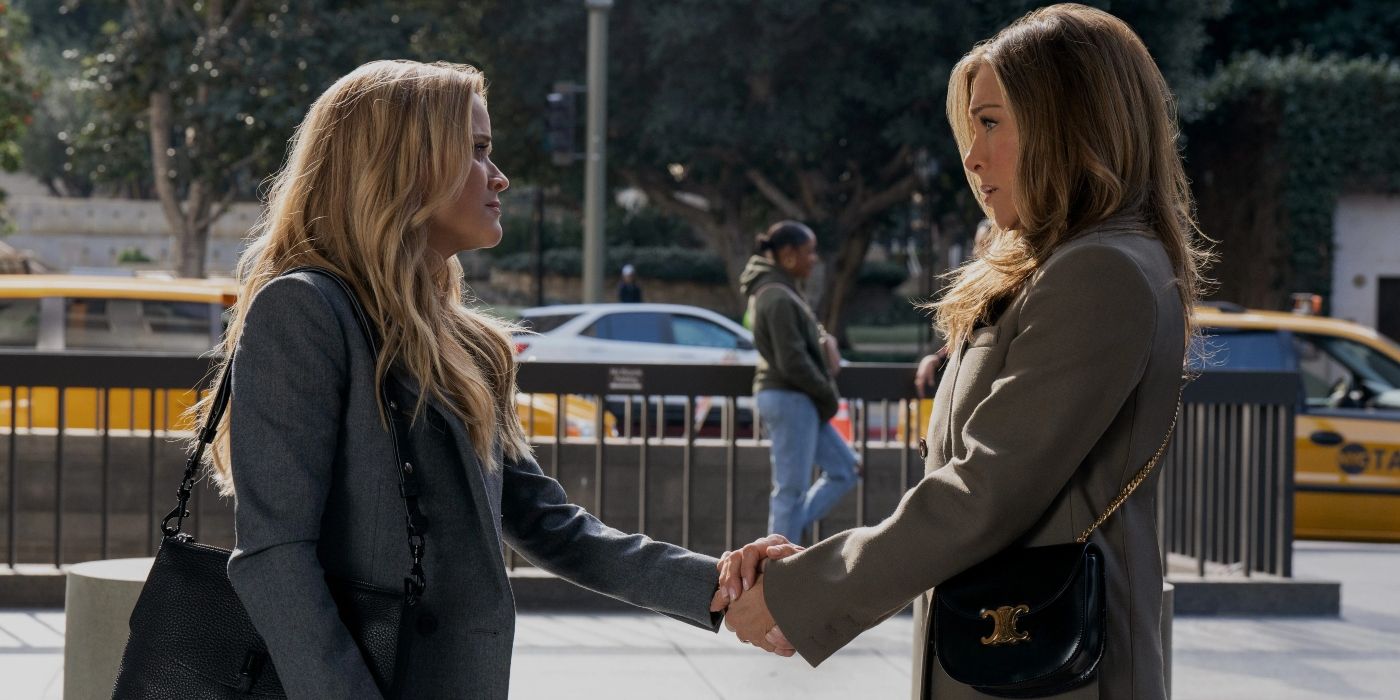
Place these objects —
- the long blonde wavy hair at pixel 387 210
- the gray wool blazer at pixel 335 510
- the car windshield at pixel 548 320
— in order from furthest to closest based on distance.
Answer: the car windshield at pixel 548 320, the long blonde wavy hair at pixel 387 210, the gray wool blazer at pixel 335 510

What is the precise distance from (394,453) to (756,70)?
24.8 m

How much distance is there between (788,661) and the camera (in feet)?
21.7

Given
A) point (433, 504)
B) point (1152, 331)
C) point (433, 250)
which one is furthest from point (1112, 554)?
point (433, 250)

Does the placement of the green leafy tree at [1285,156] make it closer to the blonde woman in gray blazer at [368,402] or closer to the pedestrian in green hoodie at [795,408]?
the pedestrian in green hoodie at [795,408]

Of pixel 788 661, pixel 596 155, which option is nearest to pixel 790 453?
pixel 788 661

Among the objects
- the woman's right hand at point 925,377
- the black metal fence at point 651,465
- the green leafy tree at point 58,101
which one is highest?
the green leafy tree at point 58,101

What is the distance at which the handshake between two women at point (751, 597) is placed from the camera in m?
2.85

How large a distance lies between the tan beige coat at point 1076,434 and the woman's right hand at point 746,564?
0.57 m

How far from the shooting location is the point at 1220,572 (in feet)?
26.7

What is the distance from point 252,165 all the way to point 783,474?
19670 mm

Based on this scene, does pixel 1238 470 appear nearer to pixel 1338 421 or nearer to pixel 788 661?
pixel 1338 421

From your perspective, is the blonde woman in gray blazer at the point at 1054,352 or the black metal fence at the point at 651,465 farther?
the black metal fence at the point at 651,465

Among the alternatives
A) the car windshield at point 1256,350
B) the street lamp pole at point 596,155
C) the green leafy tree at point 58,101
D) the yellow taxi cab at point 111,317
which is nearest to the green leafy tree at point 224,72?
the street lamp pole at point 596,155

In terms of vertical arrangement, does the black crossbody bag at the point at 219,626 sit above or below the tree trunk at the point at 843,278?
below
